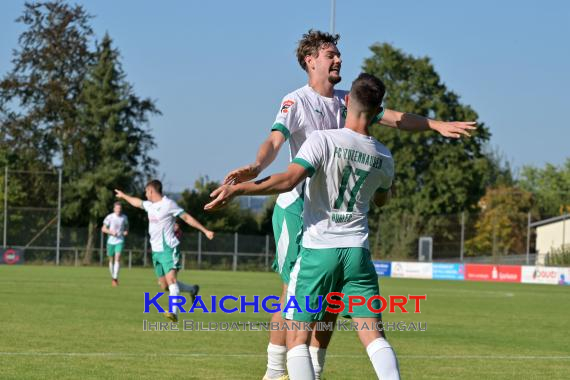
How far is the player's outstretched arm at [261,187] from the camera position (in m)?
5.97

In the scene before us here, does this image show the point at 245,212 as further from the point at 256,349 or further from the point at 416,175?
the point at 256,349

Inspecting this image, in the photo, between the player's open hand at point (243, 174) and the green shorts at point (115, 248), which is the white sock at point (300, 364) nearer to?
the player's open hand at point (243, 174)

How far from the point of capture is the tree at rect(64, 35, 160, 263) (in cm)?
5972

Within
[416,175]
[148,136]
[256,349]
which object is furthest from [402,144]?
[256,349]

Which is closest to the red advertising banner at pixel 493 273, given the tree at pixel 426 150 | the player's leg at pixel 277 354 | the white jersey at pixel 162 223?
the tree at pixel 426 150

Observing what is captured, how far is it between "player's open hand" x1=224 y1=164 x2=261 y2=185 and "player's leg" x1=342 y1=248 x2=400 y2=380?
0.74 metres

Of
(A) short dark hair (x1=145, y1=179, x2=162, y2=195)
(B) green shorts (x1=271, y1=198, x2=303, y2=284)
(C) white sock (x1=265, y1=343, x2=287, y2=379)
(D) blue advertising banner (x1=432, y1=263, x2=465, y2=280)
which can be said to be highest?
(A) short dark hair (x1=145, y1=179, x2=162, y2=195)

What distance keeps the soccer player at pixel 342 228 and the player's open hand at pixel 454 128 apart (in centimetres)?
105

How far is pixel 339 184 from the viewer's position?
6.43 m

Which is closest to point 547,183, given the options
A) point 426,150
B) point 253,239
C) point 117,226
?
point 426,150

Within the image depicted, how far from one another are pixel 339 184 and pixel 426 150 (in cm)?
6529

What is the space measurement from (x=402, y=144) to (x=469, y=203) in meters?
6.06

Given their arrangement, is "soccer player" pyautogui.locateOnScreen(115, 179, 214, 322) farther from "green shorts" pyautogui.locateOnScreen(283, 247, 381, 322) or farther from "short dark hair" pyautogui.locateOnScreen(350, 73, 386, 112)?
"short dark hair" pyautogui.locateOnScreen(350, 73, 386, 112)

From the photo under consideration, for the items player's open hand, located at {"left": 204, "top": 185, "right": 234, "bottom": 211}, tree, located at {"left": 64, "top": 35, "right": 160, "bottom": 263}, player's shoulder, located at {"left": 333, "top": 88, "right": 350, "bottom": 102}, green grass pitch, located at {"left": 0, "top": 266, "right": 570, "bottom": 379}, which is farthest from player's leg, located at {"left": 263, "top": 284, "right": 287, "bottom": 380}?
tree, located at {"left": 64, "top": 35, "right": 160, "bottom": 263}
